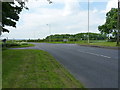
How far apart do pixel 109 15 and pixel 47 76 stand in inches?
1884

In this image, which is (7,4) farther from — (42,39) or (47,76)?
(42,39)

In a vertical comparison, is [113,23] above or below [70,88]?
above

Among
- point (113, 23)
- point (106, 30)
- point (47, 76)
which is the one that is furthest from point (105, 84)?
point (106, 30)

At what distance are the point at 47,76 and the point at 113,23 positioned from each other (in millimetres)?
40985

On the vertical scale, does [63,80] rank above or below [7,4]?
below

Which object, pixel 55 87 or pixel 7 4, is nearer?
pixel 55 87

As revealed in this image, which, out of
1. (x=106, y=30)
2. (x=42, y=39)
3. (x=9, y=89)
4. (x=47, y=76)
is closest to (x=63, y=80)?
(x=47, y=76)

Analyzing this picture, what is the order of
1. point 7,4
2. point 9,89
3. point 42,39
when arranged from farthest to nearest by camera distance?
point 42,39 < point 7,4 < point 9,89

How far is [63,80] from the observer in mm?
5914

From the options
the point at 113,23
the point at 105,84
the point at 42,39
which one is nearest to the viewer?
the point at 105,84

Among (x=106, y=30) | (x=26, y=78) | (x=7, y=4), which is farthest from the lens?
(x=106, y=30)

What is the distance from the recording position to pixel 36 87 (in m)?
5.12

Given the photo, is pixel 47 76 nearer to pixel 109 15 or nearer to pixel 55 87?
pixel 55 87

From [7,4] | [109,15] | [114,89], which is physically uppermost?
[109,15]
